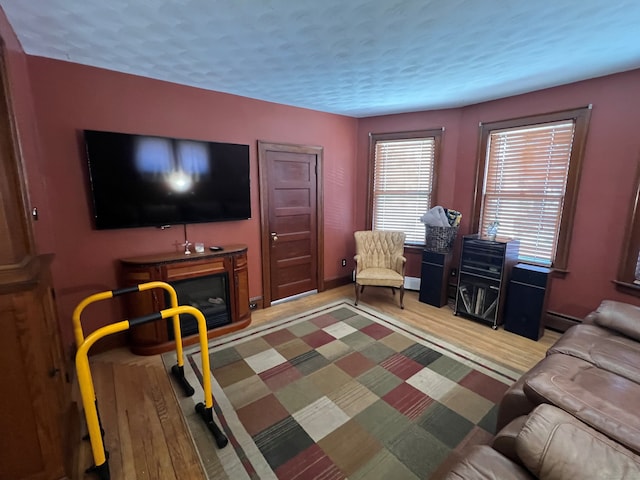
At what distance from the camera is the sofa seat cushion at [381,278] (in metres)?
3.71

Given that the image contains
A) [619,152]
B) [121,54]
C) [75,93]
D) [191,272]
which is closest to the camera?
[121,54]

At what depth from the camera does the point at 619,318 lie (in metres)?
2.03

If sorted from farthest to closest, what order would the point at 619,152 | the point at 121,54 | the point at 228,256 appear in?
the point at 228,256 < the point at 619,152 < the point at 121,54

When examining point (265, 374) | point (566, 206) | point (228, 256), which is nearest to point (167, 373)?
point (265, 374)

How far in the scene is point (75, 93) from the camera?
2430mm

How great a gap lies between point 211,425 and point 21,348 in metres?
1.11

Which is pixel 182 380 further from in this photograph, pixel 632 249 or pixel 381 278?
pixel 632 249

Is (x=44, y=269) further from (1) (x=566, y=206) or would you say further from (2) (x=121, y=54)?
(1) (x=566, y=206)

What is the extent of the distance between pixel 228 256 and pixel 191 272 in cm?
40

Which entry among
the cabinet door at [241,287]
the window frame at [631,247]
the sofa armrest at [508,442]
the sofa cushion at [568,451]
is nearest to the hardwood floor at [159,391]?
the cabinet door at [241,287]

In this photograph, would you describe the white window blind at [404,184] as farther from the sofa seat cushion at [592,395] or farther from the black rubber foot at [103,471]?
the black rubber foot at [103,471]

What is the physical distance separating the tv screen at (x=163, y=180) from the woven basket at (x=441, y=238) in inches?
93.2

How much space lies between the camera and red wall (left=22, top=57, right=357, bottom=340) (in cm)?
239

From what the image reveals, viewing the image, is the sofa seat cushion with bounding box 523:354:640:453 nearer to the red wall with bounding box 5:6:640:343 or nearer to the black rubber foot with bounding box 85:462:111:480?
the red wall with bounding box 5:6:640:343
